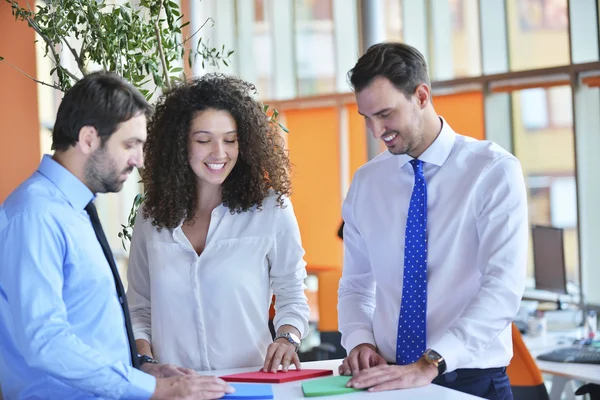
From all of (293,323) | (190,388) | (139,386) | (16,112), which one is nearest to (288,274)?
(293,323)

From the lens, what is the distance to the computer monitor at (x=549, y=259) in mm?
5520

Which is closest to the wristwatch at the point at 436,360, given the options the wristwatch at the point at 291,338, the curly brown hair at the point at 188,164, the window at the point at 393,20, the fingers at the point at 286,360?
the fingers at the point at 286,360

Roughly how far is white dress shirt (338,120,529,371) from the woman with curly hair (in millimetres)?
263

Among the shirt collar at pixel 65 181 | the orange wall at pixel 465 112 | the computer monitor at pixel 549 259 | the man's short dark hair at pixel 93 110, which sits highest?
the orange wall at pixel 465 112

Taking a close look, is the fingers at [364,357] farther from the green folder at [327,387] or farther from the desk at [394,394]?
the desk at [394,394]

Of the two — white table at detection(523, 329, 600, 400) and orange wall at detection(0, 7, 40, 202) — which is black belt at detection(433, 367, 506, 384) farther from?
orange wall at detection(0, 7, 40, 202)

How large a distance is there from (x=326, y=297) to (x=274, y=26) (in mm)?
4776

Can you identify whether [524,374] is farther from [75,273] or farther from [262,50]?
[262,50]

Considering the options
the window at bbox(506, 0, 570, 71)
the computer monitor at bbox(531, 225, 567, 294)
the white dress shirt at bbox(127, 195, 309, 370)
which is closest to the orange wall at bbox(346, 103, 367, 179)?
the window at bbox(506, 0, 570, 71)

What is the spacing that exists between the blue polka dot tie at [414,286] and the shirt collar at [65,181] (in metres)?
1.00

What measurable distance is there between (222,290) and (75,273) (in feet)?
2.55

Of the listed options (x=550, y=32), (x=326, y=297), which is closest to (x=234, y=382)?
(x=326, y=297)

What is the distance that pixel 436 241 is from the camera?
2602 mm

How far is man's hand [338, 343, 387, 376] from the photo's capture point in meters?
2.58
